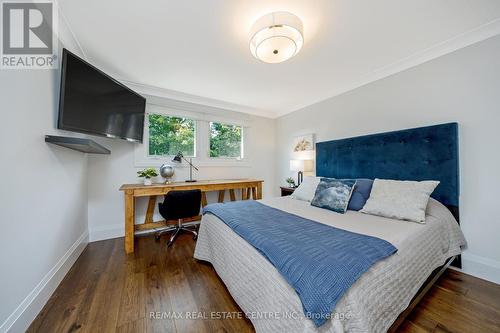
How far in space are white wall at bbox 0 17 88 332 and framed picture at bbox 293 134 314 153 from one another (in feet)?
11.3

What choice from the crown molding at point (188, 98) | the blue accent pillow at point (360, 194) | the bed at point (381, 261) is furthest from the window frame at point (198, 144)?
the blue accent pillow at point (360, 194)

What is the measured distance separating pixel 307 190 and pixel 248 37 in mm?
1981

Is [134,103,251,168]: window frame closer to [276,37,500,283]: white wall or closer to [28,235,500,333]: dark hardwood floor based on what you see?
[28,235,500,333]: dark hardwood floor

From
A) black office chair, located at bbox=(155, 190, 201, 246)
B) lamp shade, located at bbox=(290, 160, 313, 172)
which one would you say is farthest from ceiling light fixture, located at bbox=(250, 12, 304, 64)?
lamp shade, located at bbox=(290, 160, 313, 172)

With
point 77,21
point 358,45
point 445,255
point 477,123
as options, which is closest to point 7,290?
point 77,21

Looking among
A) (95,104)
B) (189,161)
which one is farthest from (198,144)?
(95,104)

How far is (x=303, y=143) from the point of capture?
12.0 feet

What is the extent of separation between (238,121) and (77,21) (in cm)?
266

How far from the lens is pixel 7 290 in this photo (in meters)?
1.09

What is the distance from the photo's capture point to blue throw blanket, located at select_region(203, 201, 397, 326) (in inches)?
32.1

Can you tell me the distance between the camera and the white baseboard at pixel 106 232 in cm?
265

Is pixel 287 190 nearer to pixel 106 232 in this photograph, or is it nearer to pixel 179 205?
pixel 179 205

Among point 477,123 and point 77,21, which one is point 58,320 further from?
point 477,123

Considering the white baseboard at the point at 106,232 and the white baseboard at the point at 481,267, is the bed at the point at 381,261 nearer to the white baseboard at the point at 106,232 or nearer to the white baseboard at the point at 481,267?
the white baseboard at the point at 481,267
